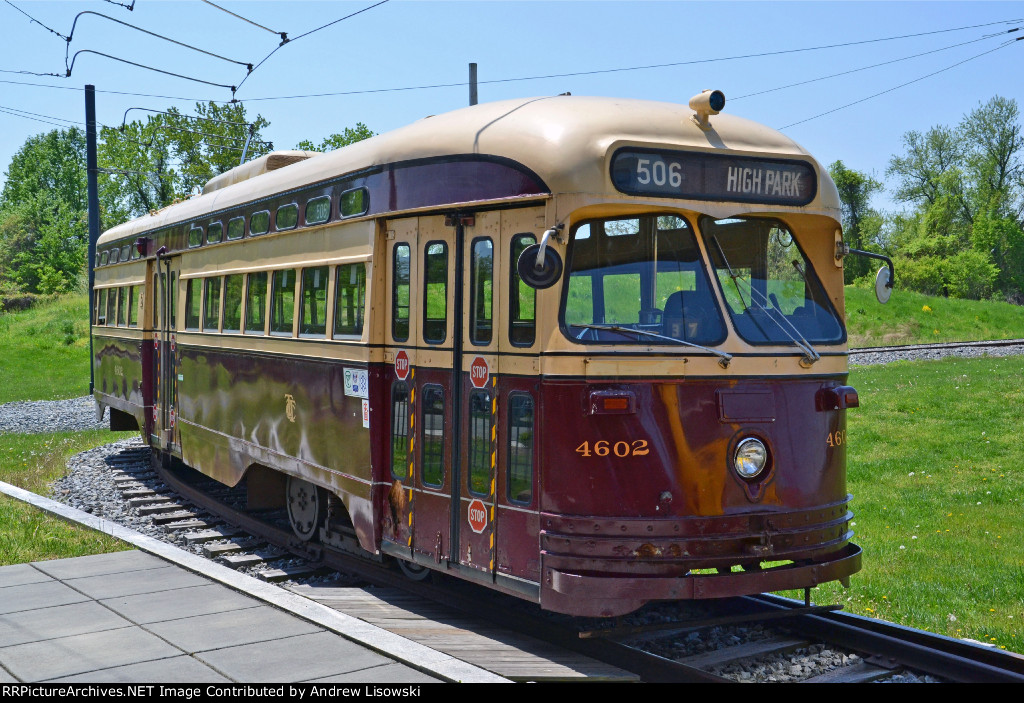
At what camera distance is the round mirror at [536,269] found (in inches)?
235

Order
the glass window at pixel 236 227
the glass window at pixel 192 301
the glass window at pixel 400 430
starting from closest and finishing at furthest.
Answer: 1. the glass window at pixel 400 430
2. the glass window at pixel 236 227
3. the glass window at pixel 192 301

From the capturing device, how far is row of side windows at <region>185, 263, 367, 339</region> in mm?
7980

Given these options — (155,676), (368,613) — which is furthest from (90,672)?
(368,613)

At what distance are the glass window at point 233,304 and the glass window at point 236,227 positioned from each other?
40 centimetres

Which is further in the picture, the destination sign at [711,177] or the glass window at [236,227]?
the glass window at [236,227]

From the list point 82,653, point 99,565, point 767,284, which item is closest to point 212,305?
point 99,565

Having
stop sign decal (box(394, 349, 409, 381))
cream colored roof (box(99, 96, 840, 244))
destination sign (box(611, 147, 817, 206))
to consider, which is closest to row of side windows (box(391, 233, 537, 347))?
stop sign decal (box(394, 349, 409, 381))

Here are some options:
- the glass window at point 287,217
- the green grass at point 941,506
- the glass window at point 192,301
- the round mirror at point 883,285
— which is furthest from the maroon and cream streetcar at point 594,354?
the glass window at point 192,301

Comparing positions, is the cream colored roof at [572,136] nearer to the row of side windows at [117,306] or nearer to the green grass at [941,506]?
the green grass at [941,506]

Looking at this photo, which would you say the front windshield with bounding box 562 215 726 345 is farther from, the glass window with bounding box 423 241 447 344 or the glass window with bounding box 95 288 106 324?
the glass window with bounding box 95 288 106 324

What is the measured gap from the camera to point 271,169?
36.0 ft

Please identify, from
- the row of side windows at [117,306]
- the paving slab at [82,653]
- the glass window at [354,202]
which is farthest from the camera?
the row of side windows at [117,306]

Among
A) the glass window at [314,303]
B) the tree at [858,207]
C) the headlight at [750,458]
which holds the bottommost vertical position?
the headlight at [750,458]
